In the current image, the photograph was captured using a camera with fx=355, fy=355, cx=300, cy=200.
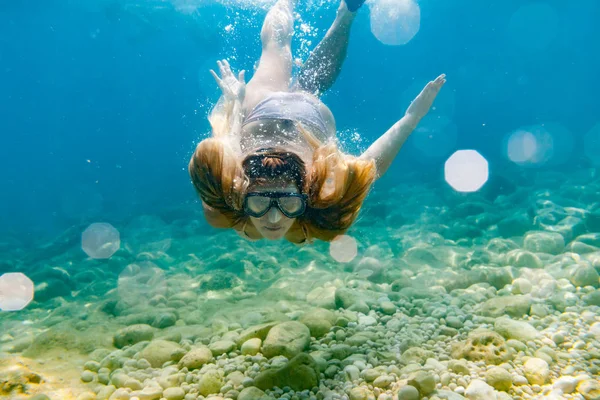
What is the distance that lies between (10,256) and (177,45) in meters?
45.9

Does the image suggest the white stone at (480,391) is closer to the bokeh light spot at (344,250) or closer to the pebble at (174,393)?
the pebble at (174,393)

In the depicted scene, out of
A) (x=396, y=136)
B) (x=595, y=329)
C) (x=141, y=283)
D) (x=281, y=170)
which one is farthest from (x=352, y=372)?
(x=141, y=283)

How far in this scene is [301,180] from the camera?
3.25 meters

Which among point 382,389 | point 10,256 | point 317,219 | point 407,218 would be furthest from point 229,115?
point 10,256

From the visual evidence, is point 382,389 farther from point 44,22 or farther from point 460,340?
point 44,22

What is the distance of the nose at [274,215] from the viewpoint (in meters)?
3.19

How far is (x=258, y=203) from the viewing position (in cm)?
317

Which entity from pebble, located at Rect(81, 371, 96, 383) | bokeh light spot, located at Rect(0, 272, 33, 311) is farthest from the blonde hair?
bokeh light spot, located at Rect(0, 272, 33, 311)

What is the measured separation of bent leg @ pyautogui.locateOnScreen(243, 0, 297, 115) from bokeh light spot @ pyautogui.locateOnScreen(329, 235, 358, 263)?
374 cm

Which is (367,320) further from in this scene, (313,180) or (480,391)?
(313,180)

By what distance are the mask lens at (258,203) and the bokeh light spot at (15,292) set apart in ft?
22.7

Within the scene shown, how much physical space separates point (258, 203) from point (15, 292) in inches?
323

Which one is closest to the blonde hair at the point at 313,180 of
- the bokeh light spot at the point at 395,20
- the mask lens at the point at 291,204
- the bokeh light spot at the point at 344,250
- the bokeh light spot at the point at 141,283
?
the mask lens at the point at 291,204

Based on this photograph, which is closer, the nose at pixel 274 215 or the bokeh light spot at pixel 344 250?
the nose at pixel 274 215
